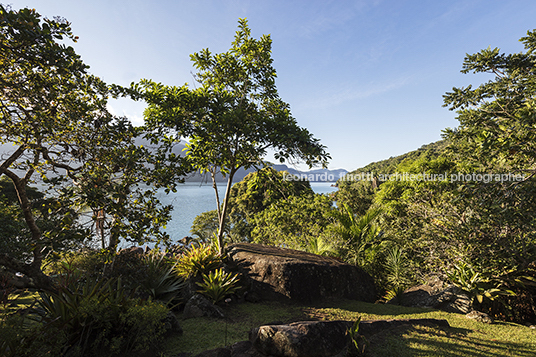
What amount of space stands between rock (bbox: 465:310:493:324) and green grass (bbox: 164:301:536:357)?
180 millimetres

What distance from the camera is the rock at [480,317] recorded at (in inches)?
216

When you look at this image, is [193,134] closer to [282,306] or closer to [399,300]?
[282,306]

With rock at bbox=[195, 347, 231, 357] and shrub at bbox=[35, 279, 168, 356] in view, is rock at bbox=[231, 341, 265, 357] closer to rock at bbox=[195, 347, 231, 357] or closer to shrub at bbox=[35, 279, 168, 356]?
rock at bbox=[195, 347, 231, 357]

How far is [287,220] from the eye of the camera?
1257cm

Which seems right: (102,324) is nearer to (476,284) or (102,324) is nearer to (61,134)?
(61,134)

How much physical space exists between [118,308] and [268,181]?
4441 millimetres

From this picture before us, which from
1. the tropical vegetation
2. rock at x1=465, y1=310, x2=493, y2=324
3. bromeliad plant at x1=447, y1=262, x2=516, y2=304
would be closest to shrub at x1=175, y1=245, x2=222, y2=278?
the tropical vegetation

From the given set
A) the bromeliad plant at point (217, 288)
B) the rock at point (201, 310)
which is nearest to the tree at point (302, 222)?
the bromeliad plant at point (217, 288)

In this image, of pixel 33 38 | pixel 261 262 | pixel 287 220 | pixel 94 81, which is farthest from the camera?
pixel 287 220

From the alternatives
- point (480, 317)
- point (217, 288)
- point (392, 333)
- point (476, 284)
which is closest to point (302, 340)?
point (392, 333)

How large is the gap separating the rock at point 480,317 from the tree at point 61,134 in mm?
7291

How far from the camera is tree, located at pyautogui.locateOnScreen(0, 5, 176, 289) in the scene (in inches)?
132

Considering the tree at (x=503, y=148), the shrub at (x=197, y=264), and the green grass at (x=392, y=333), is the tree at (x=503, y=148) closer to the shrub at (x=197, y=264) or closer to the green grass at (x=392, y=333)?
the green grass at (x=392, y=333)

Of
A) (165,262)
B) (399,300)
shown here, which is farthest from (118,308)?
(399,300)
